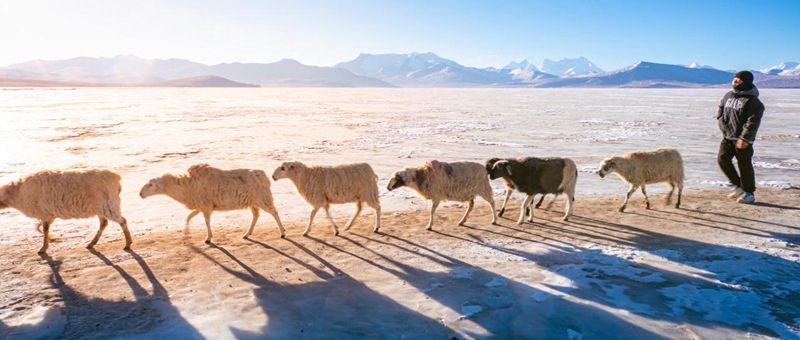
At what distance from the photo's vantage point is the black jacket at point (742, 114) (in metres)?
9.11

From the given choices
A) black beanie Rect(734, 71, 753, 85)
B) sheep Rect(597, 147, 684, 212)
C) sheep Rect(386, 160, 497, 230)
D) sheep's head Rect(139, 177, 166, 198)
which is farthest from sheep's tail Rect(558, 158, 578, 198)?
sheep's head Rect(139, 177, 166, 198)

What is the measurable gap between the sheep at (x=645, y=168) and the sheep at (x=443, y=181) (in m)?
2.86

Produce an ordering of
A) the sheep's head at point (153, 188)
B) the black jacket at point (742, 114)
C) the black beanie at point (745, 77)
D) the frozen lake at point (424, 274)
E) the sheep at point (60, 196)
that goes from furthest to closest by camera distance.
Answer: the black beanie at point (745, 77) < the black jacket at point (742, 114) < the sheep's head at point (153, 188) < the sheep at point (60, 196) < the frozen lake at point (424, 274)

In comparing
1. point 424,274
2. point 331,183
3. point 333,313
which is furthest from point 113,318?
point 331,183

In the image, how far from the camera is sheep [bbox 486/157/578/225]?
28.5ft

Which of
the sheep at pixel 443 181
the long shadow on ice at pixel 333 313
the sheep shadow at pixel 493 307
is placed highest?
the sheep at pixel 443 181

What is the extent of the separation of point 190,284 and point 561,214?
6933 millimetres

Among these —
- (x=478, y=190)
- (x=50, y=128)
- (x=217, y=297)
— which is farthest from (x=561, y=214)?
(x=50, y=128)

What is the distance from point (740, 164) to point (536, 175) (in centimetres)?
461

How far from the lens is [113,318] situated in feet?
15.9

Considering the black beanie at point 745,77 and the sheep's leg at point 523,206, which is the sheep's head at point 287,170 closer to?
the sheep's leg at point 523,206

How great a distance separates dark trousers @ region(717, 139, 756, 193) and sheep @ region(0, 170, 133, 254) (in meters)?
11.5

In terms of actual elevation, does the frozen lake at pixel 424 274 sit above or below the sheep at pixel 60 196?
below

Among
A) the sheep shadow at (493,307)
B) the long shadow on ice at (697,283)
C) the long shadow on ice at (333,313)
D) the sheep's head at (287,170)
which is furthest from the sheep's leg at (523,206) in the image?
the sheep's head at (287,170)
